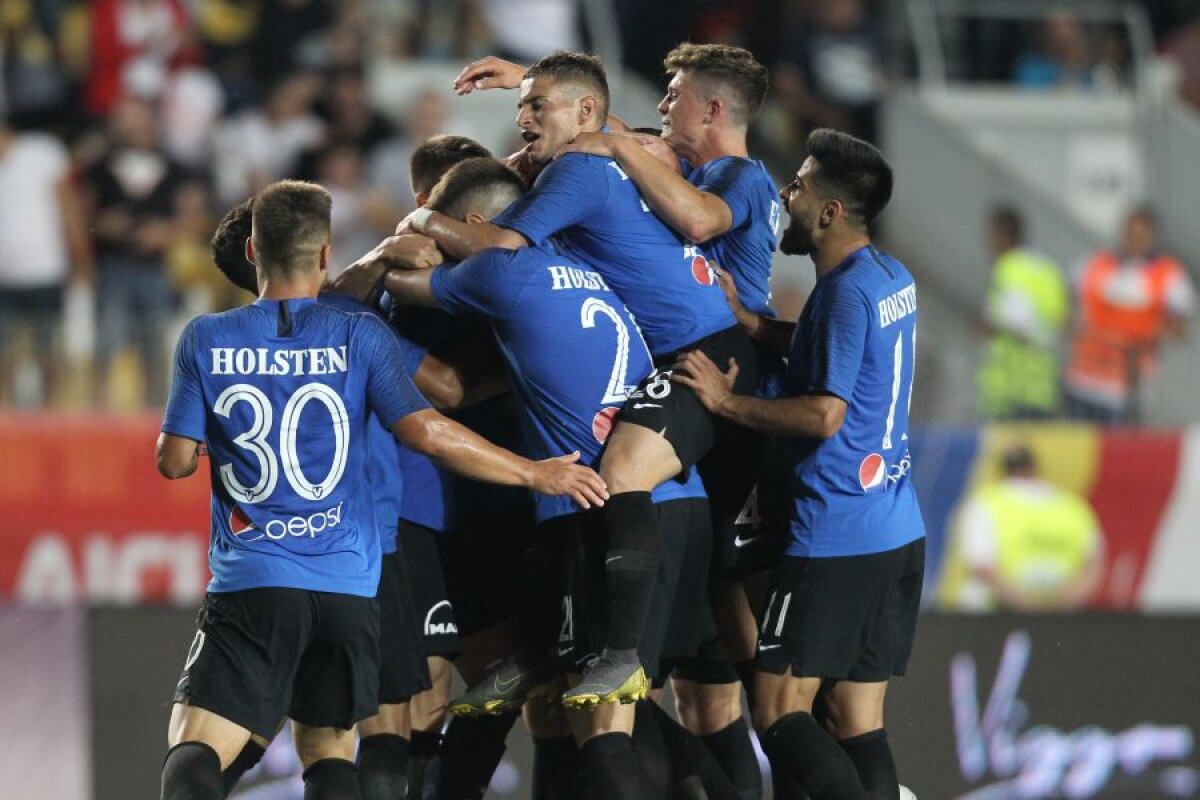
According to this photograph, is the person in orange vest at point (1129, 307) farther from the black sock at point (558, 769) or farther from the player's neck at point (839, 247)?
the black sock at point (558, 769)

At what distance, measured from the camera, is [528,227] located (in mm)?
5934

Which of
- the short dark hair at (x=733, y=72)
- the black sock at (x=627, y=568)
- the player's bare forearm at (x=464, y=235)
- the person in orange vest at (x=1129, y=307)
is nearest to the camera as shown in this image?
the black sock at (x=627, y=568)

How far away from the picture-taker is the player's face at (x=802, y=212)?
245 inches

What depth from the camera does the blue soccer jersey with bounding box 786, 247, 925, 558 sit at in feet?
19.9

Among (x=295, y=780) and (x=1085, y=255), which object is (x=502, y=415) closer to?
(x=295, y=780)

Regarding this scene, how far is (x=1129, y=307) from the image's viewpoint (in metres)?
12.6

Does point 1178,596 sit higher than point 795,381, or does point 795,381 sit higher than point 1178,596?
point 795,381

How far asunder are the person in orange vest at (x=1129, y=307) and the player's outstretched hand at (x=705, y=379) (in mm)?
6168

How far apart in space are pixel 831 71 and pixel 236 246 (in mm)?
8277

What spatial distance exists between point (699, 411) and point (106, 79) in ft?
24.8

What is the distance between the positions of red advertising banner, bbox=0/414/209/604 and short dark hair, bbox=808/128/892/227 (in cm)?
509

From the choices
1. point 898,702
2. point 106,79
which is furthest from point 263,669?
point 106,79

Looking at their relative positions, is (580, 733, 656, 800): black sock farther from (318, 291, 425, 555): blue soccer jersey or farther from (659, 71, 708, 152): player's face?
(659, 71, 708, 152): player's face

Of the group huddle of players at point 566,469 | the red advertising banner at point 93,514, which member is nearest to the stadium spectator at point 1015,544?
the red advertising banner at point 93,514
